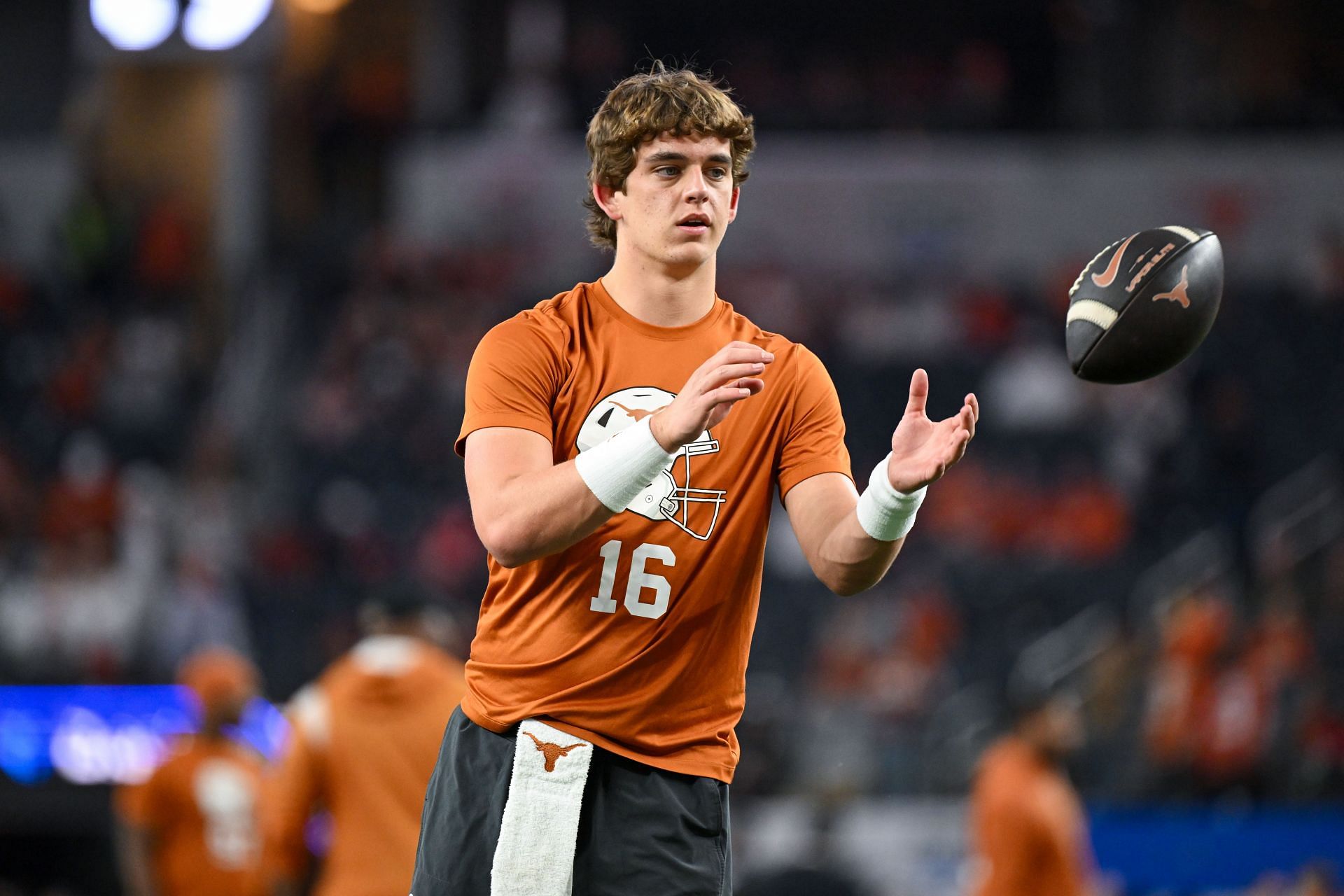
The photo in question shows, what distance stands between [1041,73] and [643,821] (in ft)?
58.0

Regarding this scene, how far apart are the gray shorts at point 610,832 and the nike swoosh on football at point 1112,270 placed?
49.8 inches

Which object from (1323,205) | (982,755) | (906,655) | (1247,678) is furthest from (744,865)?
(1323,205)

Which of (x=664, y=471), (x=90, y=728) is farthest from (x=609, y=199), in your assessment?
(x=90, y=728)

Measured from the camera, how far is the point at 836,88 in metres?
19.9

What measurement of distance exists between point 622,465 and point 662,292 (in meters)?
0.56

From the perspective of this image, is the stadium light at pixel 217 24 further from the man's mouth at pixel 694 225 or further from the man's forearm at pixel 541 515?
the man's forearm at pixel 541 515

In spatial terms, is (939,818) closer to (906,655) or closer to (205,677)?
(906,655)

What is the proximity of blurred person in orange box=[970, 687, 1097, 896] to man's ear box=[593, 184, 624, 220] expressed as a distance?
514 centimetres

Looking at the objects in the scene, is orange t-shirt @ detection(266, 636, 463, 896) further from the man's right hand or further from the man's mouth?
the man's right hand

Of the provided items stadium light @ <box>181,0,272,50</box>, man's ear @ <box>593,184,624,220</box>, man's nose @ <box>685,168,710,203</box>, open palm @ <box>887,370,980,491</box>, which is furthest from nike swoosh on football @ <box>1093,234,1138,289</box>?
stadium light @ <box>181,0,272,50</box>

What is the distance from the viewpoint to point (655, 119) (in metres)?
3.15

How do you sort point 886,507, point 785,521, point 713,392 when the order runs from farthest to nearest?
1. point 785,521
2. point 886,507
3. point 713,392

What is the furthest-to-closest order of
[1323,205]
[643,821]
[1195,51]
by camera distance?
[1195,51] → [1323,205] → [643,821]

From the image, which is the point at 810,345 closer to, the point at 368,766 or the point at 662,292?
the point at 368,766
